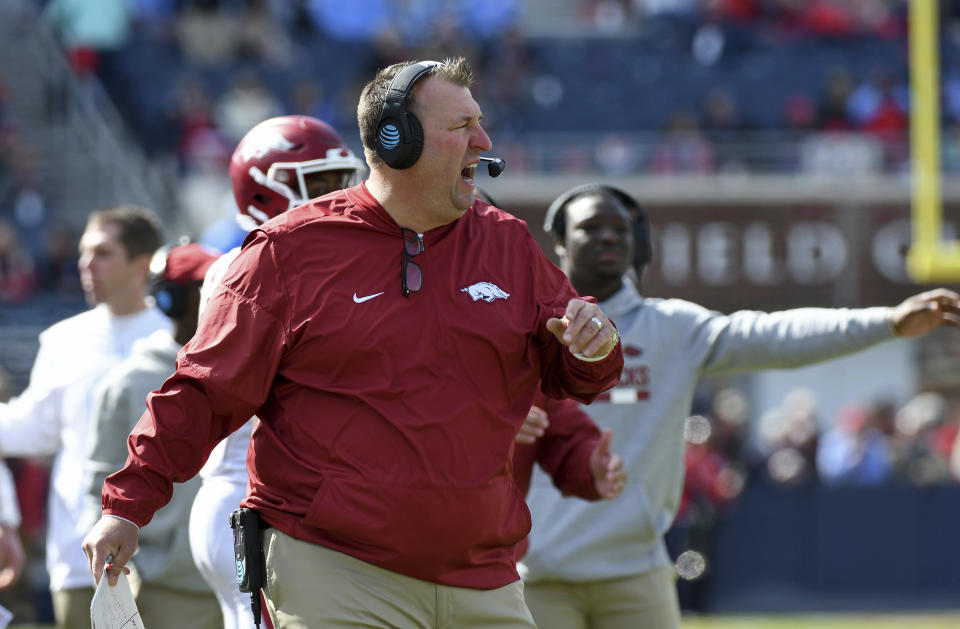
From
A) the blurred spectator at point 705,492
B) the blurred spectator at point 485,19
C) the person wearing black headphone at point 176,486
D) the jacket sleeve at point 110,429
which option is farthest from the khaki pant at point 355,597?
the blurred spectator at point 485,19

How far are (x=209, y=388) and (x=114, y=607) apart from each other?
56 cm

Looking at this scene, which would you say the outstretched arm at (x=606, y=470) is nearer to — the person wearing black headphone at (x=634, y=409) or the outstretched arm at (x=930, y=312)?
the person wearing black headphone at (x=634, y=409)

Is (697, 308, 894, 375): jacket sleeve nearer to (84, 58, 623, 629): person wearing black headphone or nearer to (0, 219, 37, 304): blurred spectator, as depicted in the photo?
(84, 58, 623, 629): person wearing black headphone

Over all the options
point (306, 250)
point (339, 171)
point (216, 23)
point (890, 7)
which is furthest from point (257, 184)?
point (890, 7)

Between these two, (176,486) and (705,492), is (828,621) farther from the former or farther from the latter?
(176,486)

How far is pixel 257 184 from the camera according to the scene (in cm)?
497

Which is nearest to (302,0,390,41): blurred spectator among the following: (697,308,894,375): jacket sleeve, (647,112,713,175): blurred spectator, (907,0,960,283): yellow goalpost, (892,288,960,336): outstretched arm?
(647,112,713,175): blurred spectator

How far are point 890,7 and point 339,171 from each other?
17.9 meters

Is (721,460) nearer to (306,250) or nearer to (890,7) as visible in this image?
(890,7)

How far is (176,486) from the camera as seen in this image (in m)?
5.64

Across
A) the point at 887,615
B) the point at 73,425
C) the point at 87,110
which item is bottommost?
the point at 887,615

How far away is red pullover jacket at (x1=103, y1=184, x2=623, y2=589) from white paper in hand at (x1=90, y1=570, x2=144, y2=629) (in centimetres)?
19

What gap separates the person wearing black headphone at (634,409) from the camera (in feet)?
17.4

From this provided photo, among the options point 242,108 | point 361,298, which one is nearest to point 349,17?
point 242,108
